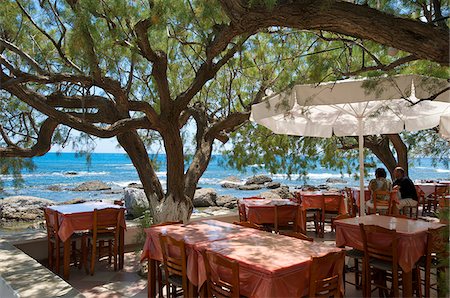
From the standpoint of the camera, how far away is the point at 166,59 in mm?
5215

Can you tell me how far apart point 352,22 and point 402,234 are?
7.39 ft

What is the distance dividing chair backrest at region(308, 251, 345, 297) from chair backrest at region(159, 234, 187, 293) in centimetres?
119

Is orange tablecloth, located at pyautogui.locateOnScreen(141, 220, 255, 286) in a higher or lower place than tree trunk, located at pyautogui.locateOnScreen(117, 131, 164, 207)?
lower

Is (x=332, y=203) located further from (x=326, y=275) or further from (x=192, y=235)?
(x=326, y=275)

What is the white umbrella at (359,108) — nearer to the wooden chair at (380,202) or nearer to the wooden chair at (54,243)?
the wooden chair at (380,202)

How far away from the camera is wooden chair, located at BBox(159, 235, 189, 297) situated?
139 inches

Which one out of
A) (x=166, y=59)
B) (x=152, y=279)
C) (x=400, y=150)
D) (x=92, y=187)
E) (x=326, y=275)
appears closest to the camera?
(x=326, y=275)

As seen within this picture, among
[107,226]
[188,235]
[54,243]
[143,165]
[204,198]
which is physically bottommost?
[204,198]

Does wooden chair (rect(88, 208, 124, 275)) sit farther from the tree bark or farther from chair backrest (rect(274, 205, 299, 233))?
the tree bark

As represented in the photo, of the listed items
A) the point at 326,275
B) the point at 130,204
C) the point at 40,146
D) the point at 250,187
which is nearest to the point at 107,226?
the point at 40,146

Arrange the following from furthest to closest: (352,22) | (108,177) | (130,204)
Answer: (108,177)
(130,204)
(352,22)

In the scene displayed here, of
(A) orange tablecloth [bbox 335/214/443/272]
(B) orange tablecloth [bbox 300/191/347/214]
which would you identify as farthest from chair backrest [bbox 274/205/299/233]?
(A) orange tablecloth [bbox 335/214/443/272]

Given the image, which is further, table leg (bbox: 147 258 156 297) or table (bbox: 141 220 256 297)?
table leg (bbox: 147 258 156 297)

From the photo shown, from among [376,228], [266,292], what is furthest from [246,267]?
[376,228]
